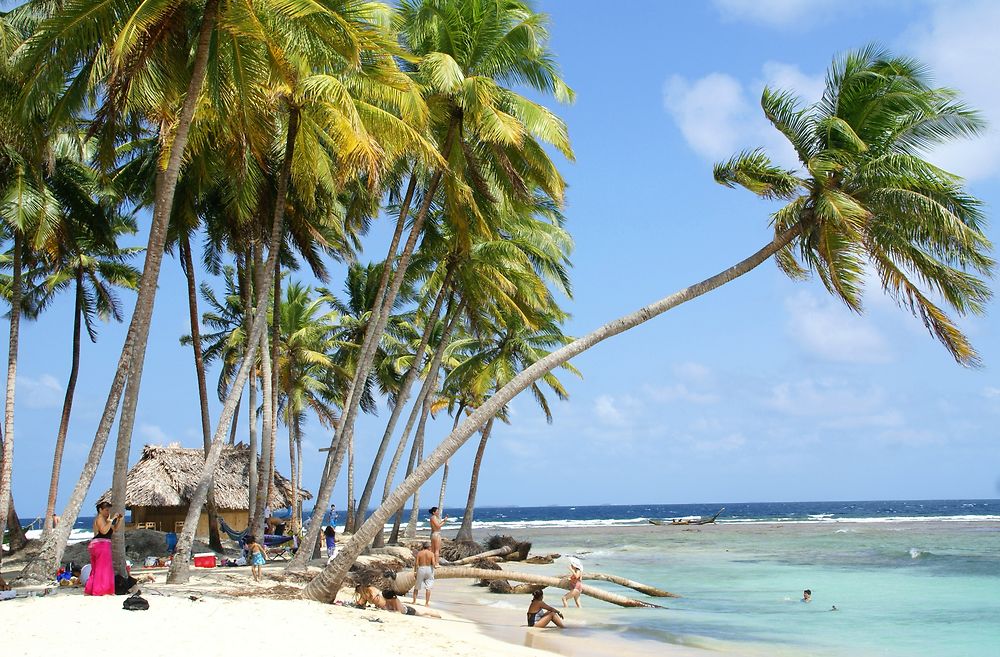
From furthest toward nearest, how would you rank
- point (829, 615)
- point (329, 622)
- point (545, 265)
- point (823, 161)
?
1. point (545, 265)
2. point (829, 615)
3. point (823, 161)
4. point (329, 622)

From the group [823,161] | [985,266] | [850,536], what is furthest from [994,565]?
[823,161]

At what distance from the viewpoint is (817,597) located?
781 inches

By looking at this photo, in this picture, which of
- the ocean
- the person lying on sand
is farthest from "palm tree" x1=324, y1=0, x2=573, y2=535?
the ocean

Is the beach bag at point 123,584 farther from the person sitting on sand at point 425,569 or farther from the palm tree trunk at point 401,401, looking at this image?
the palm tree trunk at point 401,401

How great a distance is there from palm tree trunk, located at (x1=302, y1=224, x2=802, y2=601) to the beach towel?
2.56 metres

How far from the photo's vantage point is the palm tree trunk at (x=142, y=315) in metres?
10.8

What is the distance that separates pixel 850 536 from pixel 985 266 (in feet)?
126

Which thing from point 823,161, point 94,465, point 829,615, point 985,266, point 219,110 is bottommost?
point 829,615

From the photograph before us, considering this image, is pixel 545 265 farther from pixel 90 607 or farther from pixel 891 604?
pixel 90 607

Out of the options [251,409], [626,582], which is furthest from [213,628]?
[251,409]

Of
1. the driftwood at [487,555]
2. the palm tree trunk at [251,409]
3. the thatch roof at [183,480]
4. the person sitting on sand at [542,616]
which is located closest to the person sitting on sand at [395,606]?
the person sitting on sand at [542,616]

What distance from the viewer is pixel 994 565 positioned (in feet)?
92.5

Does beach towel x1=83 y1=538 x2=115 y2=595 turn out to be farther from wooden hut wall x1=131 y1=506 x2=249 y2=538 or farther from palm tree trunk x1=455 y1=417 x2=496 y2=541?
palm tree trunk x1=455 y1=417 x2=496 y2=541

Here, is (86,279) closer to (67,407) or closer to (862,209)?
(67,407)
